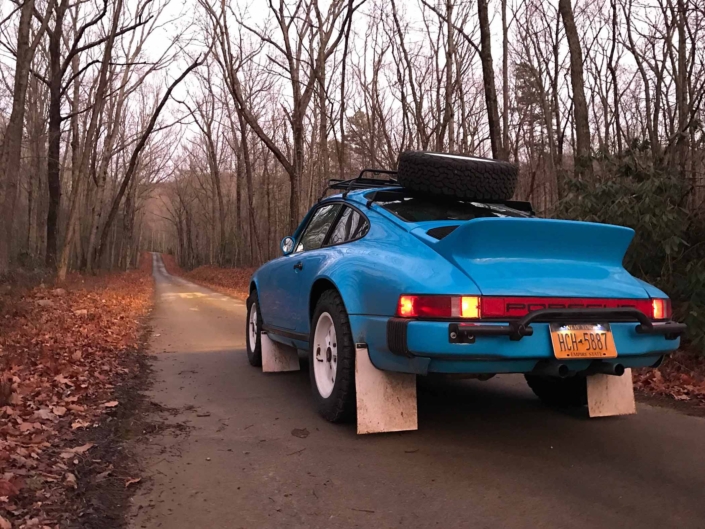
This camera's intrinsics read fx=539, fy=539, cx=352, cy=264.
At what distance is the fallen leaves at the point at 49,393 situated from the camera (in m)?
2.66

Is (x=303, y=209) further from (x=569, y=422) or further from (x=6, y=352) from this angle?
(x=569, y=422)

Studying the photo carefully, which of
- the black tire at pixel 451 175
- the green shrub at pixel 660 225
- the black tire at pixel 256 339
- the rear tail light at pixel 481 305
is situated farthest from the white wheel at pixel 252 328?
the green shrub at pixel 660 225

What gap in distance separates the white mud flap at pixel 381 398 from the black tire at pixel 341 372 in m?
0.14

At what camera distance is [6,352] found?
6.09 meters

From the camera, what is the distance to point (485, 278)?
298 cm

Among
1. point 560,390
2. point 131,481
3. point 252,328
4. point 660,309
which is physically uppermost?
point 660,309

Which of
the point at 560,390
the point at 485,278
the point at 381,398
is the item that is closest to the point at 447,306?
the point at 485,278

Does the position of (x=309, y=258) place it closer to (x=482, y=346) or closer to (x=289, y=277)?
(x=289, y=277)

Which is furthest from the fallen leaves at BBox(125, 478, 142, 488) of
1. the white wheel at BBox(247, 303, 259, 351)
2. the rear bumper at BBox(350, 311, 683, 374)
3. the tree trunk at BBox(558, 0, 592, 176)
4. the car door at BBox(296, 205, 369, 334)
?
the tree trunk at BBox(558, 0, 592, 176)

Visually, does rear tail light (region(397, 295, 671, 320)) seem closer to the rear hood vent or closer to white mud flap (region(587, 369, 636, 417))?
the rear hood vent

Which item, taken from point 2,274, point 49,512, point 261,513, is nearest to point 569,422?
point 261,513

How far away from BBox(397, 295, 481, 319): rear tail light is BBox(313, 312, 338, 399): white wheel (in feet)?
3.46

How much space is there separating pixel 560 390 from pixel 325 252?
2.15 meters

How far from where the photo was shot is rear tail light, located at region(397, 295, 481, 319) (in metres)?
2.90
